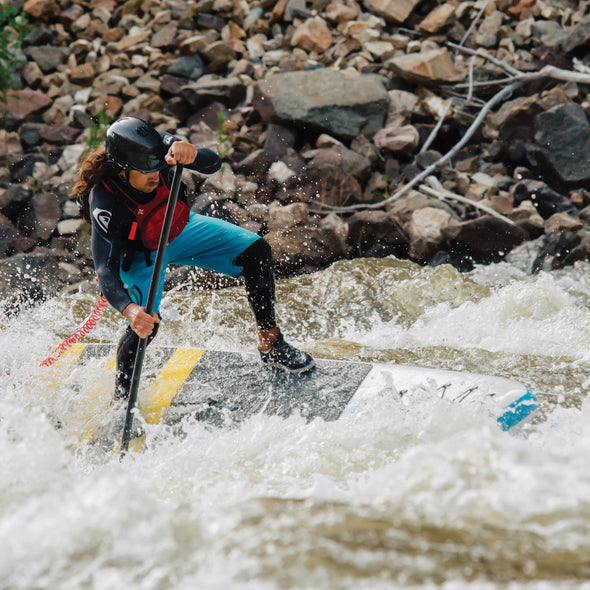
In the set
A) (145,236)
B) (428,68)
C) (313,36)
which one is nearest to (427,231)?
(428,68)

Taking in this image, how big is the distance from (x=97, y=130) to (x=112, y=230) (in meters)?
5.04

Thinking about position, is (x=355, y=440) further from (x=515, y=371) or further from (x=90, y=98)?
(x=90, y=98)

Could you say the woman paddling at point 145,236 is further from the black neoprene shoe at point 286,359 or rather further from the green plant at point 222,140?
the green plant at point 222,140

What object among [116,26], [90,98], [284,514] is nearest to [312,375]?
[284,514]

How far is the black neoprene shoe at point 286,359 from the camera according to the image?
3352mm

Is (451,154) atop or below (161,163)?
below

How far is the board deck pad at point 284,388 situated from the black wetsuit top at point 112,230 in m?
0.64

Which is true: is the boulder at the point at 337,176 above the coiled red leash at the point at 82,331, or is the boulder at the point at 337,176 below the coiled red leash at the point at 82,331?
below

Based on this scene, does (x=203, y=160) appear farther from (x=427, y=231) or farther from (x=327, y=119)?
(x=327, y=119)

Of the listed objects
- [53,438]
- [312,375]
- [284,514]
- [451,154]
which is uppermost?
[284,514]

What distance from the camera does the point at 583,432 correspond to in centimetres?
248

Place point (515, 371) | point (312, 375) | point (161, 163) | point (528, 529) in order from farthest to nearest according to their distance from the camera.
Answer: point (515, 371) → point (312, 375) → point (161, 163) → point (528, 529)

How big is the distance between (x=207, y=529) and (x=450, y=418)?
47.5 inches

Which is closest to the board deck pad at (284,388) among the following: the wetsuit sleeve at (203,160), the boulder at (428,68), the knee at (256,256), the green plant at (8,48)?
the knee at (256,256)
